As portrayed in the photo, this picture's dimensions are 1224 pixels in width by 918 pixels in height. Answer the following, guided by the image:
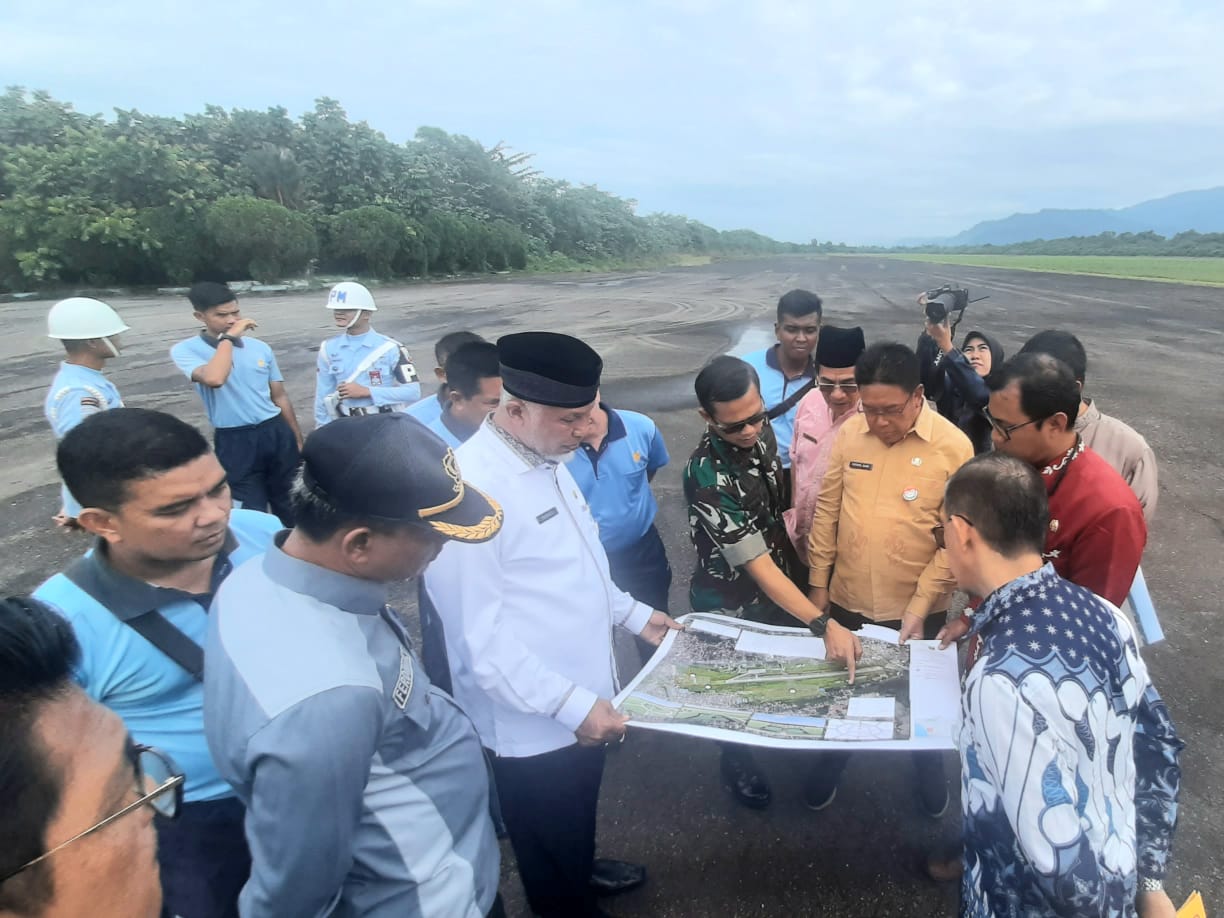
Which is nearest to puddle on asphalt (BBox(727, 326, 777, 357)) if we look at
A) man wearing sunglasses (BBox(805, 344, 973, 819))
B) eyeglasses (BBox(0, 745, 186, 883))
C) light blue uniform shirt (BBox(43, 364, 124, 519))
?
man wearing sunglasses (BBox(805, 344, 973, 819))

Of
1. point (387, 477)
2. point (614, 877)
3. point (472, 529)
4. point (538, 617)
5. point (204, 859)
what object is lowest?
point (614, 877)

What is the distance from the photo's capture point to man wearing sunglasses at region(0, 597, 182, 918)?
27.3 inches

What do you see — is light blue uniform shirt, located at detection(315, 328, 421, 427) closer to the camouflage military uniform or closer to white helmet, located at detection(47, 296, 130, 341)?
white helmet, located at detection(47, 296, 130, 341)

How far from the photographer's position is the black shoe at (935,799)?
8.62 feet

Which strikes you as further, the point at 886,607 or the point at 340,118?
the point at 340,118

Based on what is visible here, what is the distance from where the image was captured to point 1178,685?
11.0 feet

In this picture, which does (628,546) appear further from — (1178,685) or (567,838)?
(1178,685)

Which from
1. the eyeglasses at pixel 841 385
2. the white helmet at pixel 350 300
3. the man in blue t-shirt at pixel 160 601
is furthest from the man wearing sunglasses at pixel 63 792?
the white helmet at pixel 350 300

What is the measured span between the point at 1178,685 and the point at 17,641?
15.2 ft

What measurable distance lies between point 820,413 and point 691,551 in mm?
1993

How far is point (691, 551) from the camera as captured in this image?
195 inches

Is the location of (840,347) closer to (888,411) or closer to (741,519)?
(888,411)

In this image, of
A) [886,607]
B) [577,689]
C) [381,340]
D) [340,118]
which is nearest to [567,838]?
[577,689]

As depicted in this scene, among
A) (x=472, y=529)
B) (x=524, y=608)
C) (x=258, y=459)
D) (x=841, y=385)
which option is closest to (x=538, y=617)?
(x=524, y=608)
